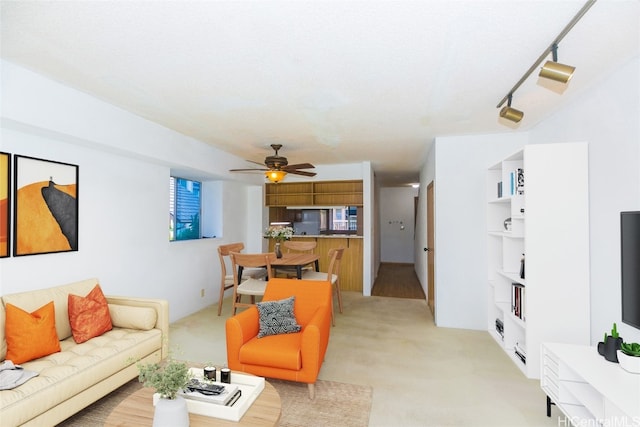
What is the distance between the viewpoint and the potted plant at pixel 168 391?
57.2 inches

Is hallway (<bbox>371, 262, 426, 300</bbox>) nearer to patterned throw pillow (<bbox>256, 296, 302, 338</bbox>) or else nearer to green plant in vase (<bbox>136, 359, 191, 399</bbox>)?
patterned throw pillow (<bbox>256, 296, 302, 338</bbox>)

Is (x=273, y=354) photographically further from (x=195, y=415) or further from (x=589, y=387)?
(x=589, y=387)

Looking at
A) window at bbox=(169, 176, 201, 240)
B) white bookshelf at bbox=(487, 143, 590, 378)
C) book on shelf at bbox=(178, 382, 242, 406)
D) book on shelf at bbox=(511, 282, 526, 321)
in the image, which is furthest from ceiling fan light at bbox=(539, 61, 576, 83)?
window at bbox=(169, 176, 201, 240)

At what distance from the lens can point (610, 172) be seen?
2.38 meters

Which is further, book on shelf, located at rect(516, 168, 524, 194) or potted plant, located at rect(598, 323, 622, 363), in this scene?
book on shelf, located at rect(516, 168, 524, 194)

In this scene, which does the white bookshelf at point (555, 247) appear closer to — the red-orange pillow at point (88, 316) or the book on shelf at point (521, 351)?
the book on shelf at point (521, 351)

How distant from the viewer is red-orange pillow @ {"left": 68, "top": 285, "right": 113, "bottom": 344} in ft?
8.26

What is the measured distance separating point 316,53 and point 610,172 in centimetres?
240

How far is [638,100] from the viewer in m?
2.09

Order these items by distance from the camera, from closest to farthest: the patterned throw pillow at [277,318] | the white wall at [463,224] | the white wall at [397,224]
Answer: the patterned throw pillow at [277,318], the white wall at [463,224], the white wall at [397,224]

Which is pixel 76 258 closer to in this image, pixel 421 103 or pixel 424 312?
pixel 421 103

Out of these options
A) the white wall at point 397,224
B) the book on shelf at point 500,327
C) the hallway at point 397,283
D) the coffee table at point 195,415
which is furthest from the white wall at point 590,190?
the white wall at point 397,224

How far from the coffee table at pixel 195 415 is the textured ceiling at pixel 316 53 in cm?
215

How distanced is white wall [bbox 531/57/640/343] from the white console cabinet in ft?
1.41
